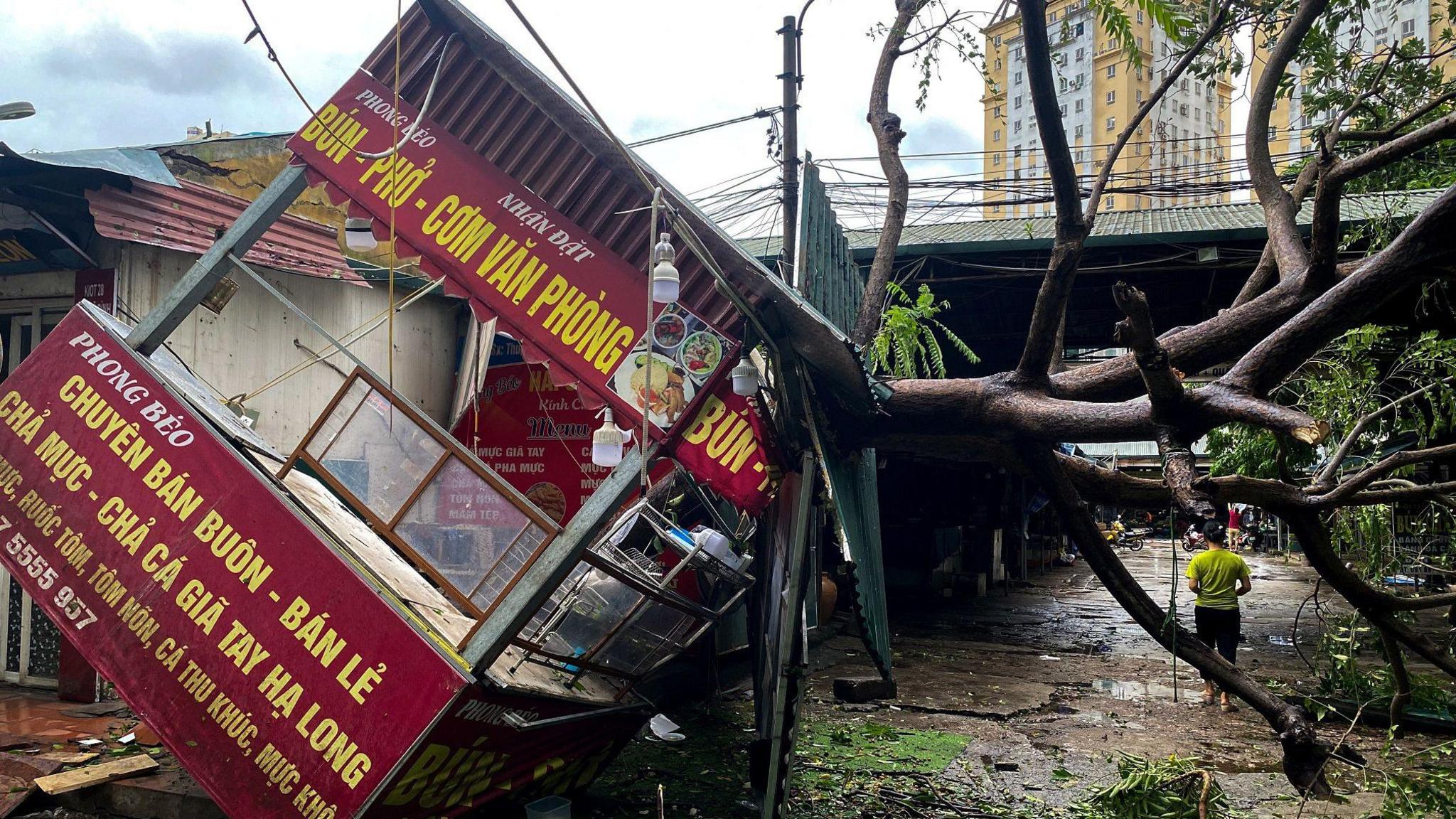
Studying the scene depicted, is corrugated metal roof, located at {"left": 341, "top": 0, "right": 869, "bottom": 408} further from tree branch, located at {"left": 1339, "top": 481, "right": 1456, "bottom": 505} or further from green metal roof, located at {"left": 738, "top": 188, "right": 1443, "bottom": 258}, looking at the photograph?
green metal roof, located at {"left": 738, "top": 188, "right": 1443, "bottom": 258}

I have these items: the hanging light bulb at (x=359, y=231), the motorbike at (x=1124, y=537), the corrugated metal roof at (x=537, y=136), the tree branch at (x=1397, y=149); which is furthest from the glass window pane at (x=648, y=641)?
the motorbike at (x=1124, y=537)

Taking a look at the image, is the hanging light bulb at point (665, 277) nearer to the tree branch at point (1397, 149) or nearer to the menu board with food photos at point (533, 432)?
the tree branch at point (1397, 149)

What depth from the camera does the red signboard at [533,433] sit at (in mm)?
10852

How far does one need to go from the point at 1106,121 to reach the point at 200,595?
49620 mm

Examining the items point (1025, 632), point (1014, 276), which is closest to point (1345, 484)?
point (1014, 276)

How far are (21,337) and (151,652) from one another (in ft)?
17.8

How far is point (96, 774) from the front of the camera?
6066 mm

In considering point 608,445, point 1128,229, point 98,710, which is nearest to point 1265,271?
point 608,445

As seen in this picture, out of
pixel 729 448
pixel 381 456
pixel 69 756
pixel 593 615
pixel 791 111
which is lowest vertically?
pixel 69 756

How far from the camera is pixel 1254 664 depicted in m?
12.4

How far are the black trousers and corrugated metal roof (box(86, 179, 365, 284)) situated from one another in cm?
929

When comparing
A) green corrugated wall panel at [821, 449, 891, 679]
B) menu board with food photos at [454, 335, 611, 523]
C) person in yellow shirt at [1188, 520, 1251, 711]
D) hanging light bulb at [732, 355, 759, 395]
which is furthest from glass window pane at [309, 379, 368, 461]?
person in yellow shirt at [1188, 520, 1251, 711]

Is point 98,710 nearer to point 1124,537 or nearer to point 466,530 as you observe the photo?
point 466,530

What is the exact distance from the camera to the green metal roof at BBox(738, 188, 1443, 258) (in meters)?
13.0
